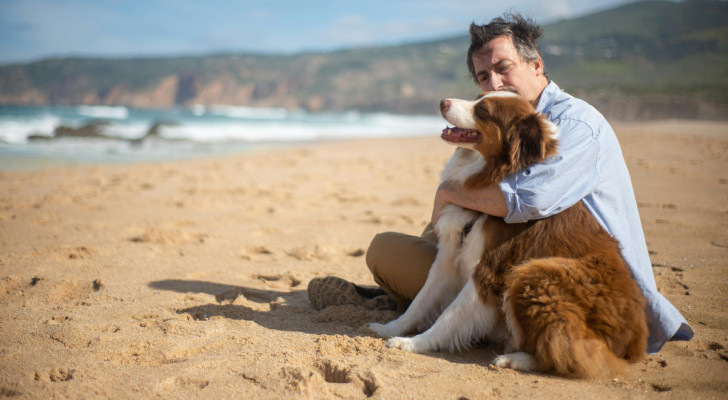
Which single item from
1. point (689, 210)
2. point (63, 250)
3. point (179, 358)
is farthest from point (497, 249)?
Answer: point (689, 210)

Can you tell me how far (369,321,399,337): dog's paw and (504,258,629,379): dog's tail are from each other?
2.65ft

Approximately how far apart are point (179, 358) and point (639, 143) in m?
14.1

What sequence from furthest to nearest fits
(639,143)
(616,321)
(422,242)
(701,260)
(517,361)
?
(639,143) < (701,260) < (422,242) < (517,361) < (616,321)

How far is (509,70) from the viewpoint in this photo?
9.19 ft

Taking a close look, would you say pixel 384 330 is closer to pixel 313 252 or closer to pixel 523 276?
pixel 523 276

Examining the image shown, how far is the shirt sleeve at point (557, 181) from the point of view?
6.77 ft

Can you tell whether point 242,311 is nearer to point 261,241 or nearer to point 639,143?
point 261,241

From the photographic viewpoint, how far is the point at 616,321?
6.53 ft

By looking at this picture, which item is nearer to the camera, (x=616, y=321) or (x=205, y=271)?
(x=616, y=321)

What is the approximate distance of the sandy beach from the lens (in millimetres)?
2074

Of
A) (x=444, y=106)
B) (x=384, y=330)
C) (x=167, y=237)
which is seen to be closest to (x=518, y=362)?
(x=384, y=330)

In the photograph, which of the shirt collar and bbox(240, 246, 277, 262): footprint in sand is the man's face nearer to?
the shirt collar

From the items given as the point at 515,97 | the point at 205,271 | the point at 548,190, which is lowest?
the point at 205,271

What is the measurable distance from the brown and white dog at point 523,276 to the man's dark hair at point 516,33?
0.66 meters
